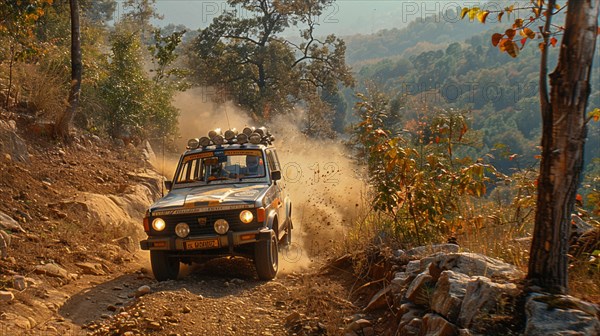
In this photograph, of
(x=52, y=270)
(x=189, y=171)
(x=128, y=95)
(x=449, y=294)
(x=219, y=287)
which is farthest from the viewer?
(x=128, y=95)

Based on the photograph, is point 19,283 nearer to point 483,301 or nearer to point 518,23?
point 483,301

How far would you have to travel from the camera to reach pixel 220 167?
28.9 ft

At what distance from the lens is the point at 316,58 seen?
29.7 metres

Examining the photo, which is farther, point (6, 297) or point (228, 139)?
point (228, 139)

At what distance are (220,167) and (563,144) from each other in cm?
593

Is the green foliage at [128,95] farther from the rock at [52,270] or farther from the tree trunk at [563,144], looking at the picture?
the tree trunk at [563,144]

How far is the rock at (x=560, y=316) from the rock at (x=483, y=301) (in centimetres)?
17

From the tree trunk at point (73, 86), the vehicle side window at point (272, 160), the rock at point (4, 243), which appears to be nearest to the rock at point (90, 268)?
the rock at point (4, 243)

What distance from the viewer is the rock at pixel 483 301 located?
3812 mm

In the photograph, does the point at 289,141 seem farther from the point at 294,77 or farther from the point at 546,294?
the point at 546,294

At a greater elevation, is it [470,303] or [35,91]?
[35,91]

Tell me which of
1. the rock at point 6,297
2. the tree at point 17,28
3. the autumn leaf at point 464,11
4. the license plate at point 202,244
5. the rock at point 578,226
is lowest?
the rock at point 6,297

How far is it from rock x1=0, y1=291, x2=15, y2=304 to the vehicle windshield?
3.06 m

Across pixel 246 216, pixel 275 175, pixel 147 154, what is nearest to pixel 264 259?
pixel 246 216
